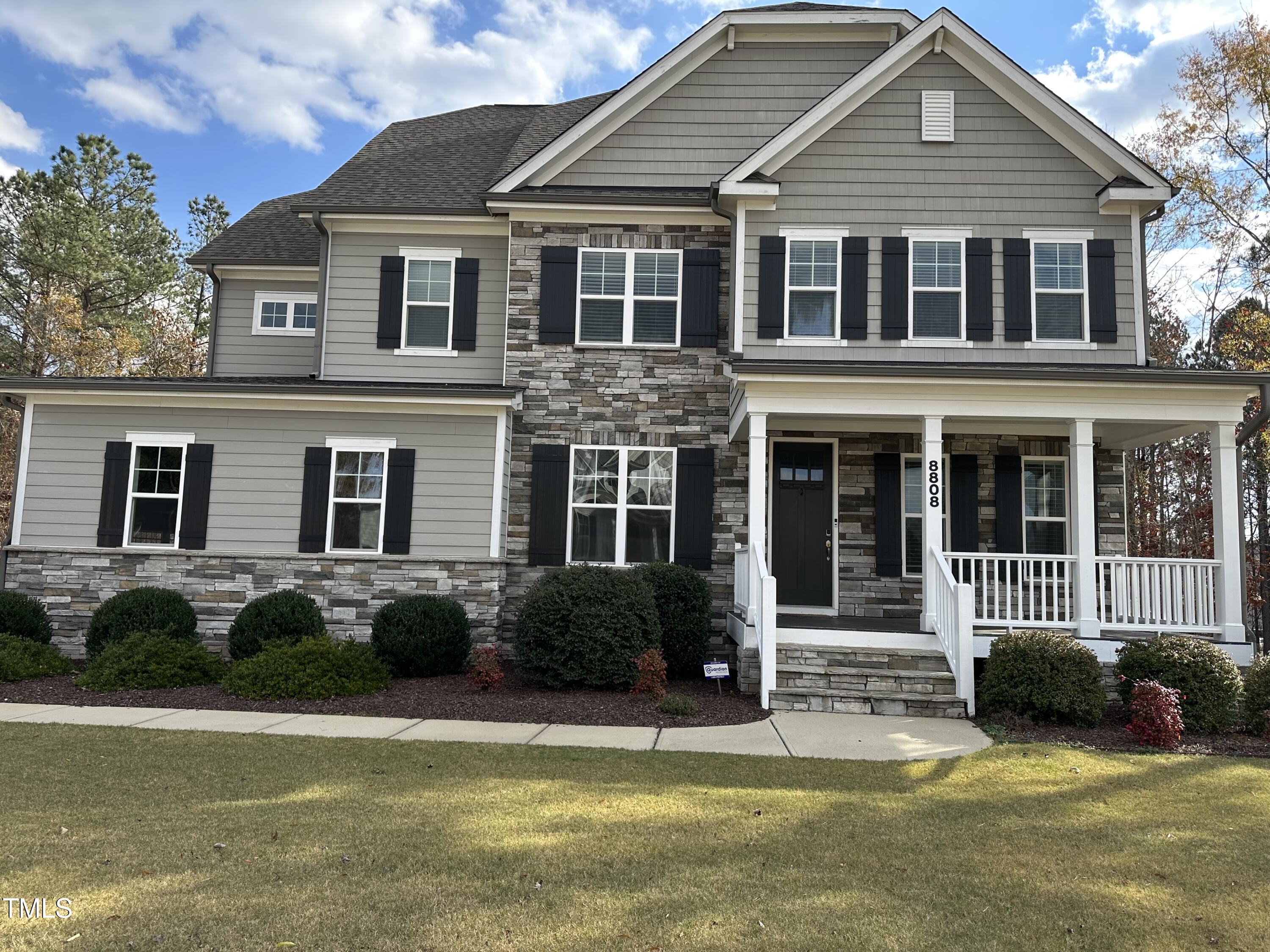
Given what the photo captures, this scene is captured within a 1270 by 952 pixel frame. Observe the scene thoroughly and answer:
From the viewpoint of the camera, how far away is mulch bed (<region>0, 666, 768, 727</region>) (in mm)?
8523

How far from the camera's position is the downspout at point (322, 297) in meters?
13.1

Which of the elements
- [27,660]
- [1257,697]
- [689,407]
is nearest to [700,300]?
[689,407]

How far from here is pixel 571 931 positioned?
361cm

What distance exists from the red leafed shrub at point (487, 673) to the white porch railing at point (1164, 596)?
6803 millimetres

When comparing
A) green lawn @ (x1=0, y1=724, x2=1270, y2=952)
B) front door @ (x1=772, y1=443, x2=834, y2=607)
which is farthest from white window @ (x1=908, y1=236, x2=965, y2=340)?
green lawn @ (x1=0, y1=724, x2=1270, y2=952)

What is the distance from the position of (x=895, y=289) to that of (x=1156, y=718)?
6329 millimetres

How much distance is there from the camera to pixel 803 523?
1223cm

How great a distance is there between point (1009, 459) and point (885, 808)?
7735 millimetres

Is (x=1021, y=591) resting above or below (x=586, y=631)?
above

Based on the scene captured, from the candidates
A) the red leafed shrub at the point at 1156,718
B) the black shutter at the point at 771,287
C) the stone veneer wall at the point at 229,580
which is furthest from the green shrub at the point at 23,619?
the red leafed shrub at the point at 1156,718

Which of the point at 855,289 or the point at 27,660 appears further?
the point at 855,289

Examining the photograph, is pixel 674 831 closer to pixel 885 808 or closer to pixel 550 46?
pixel 885 808

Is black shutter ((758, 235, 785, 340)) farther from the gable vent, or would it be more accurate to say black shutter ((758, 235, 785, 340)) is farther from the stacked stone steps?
the stacked stone steps

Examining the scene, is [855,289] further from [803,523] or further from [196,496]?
[196,496]
